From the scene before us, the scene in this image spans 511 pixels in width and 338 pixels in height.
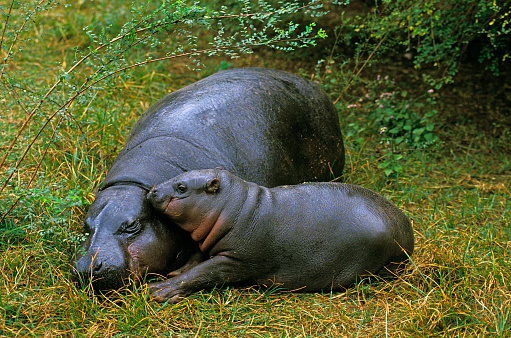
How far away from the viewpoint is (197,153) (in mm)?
4324

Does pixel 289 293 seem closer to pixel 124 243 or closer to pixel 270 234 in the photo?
pixel 270 234

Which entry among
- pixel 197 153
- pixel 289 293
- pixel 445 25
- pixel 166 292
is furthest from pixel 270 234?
pixel 445 25

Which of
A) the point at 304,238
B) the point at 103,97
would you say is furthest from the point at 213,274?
the point at 103,97

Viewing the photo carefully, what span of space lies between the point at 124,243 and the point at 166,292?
44 centimetres

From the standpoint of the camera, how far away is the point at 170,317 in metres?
3.60

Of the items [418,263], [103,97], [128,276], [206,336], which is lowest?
[418,263]

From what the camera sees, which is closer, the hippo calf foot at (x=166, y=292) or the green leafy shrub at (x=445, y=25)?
the hippo calf foot at (x=166, y=292)

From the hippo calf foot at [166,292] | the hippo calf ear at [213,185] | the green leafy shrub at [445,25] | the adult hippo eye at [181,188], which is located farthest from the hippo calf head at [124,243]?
the green leafy shrub at [445,25]

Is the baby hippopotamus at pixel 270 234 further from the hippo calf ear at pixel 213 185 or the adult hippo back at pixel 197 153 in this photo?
the adult hippo back at pixel 197 153

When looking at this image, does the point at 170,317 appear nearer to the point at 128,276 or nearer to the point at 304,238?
the point at 128,276

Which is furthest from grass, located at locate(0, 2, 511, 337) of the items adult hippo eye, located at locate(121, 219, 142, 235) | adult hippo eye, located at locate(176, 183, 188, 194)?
adult hippo eye, located at locate(176, 183, 188, 194)

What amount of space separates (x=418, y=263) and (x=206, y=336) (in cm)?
177

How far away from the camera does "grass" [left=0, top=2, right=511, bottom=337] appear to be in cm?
354

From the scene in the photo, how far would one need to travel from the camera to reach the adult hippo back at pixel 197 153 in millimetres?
3760
